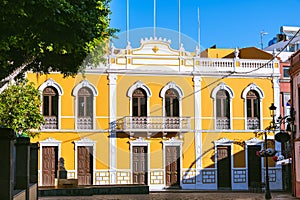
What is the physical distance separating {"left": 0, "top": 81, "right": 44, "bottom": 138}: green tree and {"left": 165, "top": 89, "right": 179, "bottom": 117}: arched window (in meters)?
5.45

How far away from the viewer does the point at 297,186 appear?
22219mm

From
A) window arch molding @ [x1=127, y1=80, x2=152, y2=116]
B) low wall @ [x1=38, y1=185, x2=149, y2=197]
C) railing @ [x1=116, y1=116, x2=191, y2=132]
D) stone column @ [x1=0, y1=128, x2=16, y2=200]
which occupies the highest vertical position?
window arch molding @ [x1=127, y1=80, x2=152, y2=116]

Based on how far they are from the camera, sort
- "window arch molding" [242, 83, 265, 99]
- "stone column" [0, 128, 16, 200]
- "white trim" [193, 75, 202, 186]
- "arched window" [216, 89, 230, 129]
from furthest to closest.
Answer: "window arch molding" [242, 83, 265, 99] → "arched window" [216, 89, 230, 129] → "white trim" [193, 75, 202, 186] → "stone column" [0, 128, 16, 200]

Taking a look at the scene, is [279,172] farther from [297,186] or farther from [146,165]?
[297,186]

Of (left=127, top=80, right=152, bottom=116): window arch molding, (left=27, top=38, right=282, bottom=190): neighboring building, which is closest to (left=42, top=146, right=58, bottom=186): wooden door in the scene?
(left=27, top=38, right=282, bottom=190): neighboring building

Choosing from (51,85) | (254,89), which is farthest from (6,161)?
(254,89)

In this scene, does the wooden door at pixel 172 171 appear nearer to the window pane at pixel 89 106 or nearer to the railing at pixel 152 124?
the railing at pixel 152 124

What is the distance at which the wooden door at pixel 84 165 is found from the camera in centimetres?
2889

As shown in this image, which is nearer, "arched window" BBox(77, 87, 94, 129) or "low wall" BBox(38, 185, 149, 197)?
"low wall" BBox(38, 185, 149, 197)

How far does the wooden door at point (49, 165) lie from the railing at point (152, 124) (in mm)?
3519

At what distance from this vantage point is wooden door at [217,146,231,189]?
30.3 m

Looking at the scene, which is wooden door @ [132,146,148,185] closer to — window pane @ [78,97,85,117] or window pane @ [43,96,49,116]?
window pane @ [78,97,85,117]

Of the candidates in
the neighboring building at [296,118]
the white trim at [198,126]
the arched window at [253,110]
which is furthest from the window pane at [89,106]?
the neighboring building at [296,118]

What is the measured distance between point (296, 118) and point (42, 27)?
→ 38.9 feet
